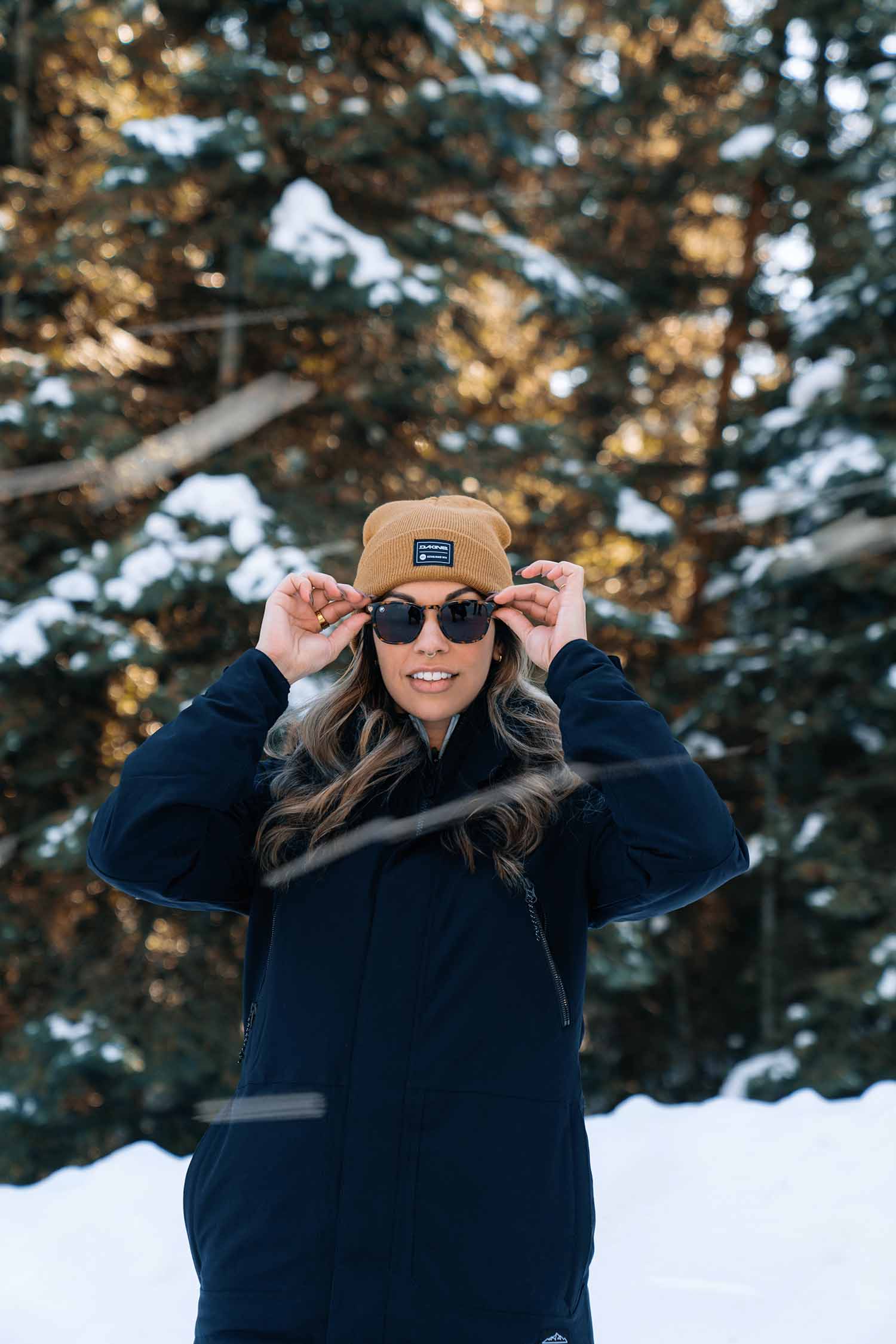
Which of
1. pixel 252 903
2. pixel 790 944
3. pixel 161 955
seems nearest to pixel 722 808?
pixel 252 903

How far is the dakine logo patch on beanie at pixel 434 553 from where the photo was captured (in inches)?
87.4

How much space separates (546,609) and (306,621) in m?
0.51

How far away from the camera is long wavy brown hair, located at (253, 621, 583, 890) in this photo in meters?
1.99

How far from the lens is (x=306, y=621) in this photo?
7.72 ft

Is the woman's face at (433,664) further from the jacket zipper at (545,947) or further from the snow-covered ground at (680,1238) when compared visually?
the snow-covered ground at (680,1238)

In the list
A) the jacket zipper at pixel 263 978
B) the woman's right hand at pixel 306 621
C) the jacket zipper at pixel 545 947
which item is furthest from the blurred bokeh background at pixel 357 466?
the jacket zipper at pixel 545 947

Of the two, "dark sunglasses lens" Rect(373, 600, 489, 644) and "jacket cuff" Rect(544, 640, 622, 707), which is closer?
"jacket cuff" Rect(544, 640, 622, 707)

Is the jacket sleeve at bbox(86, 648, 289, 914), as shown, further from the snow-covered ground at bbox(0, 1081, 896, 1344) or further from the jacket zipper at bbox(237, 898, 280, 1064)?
the snow-covered ground at bbox(0, 1081, 896, 1344)

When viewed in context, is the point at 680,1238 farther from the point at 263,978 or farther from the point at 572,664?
the point at 572,664

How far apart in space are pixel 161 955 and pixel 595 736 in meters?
6.13

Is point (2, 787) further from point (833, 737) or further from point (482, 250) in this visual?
point (833, 737)

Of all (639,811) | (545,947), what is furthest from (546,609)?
(545,947)

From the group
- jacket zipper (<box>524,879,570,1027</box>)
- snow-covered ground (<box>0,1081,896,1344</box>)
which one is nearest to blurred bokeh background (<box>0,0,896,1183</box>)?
snow-covered ground (<box>0,1081,896,1344</box>)

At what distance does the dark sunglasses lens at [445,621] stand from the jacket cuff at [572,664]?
17cm
